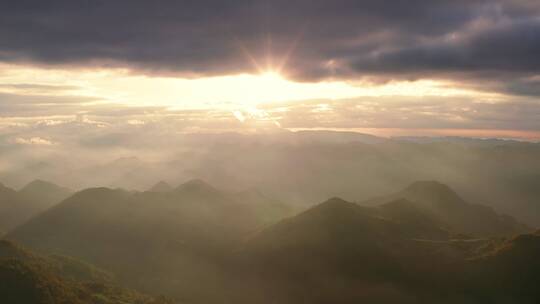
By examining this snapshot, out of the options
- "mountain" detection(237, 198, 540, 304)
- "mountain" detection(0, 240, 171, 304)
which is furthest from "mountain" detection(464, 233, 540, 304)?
"mountain" detection(0, 240, 171, 304)

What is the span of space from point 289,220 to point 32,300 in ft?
330

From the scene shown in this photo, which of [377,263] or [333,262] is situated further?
[333,262]

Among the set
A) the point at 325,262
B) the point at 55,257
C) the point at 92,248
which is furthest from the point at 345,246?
the point at 92,248

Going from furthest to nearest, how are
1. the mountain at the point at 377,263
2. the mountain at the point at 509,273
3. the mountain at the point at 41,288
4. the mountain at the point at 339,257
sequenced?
the mountain at the point at 339,257
the mountain at the point at 377,263
the mountain at the point at 509,273
the mountain at the point at 41,288

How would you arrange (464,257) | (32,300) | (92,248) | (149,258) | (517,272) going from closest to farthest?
(32,300)
(517,272)
(464,257)
(149,258)
(92,248)

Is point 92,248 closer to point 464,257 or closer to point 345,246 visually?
point 345,246

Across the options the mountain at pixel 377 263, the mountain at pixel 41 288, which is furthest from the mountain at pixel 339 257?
the mountain at pixel 41 288

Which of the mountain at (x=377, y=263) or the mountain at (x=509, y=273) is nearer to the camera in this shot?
the mountain at (x=509, y=273)

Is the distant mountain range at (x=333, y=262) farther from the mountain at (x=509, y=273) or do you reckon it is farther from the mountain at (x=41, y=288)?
the mountain at (x=41, y=288)

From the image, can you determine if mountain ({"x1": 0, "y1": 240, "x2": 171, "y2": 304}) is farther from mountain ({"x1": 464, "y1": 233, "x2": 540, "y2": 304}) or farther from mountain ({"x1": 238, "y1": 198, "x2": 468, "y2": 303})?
mountain ({"x1": 464, "y1": 233, "x2": 540, "y2": 304})

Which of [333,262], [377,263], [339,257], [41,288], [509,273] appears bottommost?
[333,262]

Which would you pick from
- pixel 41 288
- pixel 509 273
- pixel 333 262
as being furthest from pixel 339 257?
pixel 41 288

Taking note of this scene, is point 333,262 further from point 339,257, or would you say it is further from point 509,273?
point 509,273

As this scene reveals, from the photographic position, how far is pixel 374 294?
131750mm
